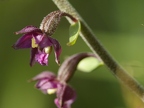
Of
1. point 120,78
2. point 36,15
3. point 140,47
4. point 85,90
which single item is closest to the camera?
point 120,78

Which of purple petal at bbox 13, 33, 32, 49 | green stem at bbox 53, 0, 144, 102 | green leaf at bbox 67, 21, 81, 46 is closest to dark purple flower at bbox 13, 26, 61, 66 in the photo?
purple petal at bbox 13, 33, 32, 49

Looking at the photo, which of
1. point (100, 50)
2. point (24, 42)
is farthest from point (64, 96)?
point (24, 42)

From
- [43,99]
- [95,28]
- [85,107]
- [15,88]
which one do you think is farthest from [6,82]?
[95,28]

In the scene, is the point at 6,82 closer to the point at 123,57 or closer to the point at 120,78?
the point at 123,57

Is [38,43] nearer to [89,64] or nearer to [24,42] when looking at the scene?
[24,42]

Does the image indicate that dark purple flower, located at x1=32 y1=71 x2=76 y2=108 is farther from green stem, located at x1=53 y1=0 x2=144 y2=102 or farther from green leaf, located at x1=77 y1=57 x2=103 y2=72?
green stem, located at x1=53 y1=0 x2=144 y2=102

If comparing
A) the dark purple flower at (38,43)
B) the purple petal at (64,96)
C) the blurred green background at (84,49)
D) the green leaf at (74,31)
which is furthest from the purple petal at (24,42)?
the blurred green background at (84,49)
